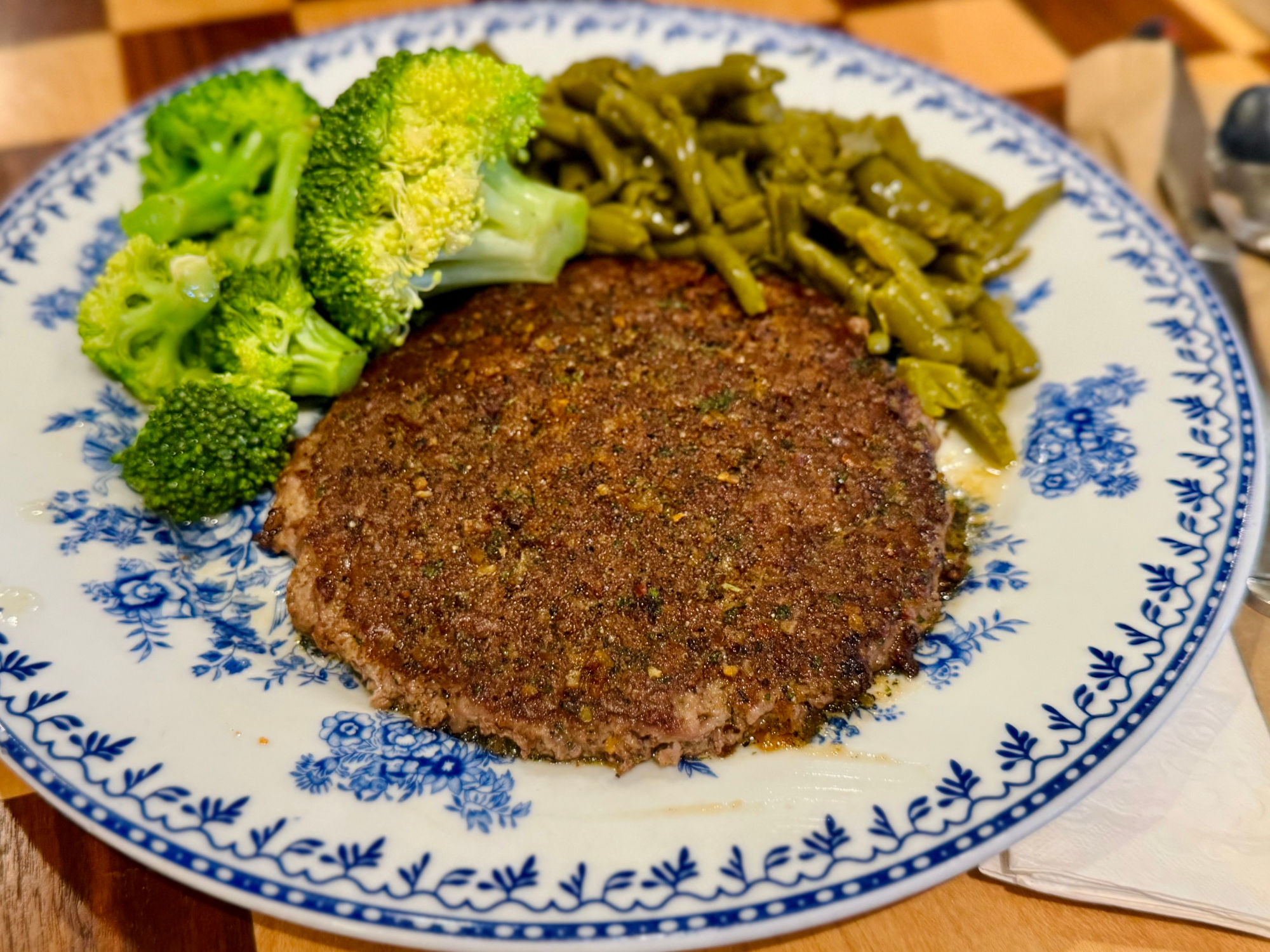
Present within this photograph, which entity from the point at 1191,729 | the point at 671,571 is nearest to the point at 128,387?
the point at 671,571

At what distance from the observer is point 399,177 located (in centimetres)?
307

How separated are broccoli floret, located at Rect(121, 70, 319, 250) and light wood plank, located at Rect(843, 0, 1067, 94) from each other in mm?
3452

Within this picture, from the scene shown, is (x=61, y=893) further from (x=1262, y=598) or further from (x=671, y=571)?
(x=1262, y=598)

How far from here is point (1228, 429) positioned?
2.97 m

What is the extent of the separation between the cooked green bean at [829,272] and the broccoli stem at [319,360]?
5.08 ft

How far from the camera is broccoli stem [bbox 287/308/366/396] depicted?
3.12 metres

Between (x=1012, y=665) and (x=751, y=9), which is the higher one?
(x=751, y=9)

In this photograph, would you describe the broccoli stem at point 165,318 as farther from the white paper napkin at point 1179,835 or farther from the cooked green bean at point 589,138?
the white paper napkin at point 1179,835

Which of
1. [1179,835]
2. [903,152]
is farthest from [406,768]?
[903,152]

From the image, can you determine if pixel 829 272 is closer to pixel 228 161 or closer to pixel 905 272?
pixel 905 272

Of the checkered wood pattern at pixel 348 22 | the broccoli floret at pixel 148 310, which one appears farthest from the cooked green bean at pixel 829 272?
the checkered wood pattern at pixel 348 22

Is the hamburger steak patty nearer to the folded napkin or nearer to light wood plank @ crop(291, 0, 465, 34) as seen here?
the folded napkin

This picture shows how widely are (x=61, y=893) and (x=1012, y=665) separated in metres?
2.42

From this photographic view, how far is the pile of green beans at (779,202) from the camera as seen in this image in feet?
10.9
